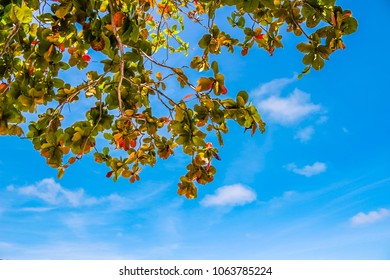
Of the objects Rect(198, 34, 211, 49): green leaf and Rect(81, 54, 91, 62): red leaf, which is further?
Rect(81, 54, 91, 62): red leaf

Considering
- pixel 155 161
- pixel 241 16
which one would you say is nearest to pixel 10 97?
pixel 155 161

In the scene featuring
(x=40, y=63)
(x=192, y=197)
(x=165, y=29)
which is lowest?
(x=192, y=197)

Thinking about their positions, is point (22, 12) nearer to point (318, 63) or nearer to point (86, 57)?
point (86, 57)

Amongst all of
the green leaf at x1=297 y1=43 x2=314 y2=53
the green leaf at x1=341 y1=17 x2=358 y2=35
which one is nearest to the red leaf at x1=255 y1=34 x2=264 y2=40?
the green leaf at x1=297 y1=43 x2=314 y2=53

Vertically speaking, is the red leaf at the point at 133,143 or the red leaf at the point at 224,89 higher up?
the red leaf at the point at 133,143

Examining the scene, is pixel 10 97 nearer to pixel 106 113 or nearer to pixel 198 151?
pixel 106 113

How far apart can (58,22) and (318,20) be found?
1412mm

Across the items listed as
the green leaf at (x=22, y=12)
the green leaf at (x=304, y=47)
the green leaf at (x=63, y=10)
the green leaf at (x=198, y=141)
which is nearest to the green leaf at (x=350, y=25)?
the green leaf at (x=304, y=47)

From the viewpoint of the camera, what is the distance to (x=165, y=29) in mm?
4168

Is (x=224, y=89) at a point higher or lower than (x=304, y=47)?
lower

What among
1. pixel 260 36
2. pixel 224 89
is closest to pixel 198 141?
pixel 224 89

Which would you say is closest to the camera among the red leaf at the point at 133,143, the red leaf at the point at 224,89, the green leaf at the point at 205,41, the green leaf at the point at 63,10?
the green leaf at the point at 63,10

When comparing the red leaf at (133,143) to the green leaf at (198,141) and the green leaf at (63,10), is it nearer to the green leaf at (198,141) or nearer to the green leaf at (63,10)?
the green leaf at (198,141)

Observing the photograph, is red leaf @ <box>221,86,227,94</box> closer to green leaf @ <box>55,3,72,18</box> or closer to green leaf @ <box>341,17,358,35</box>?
Answer: green leaf @ <box>341,17,358,35</box>
